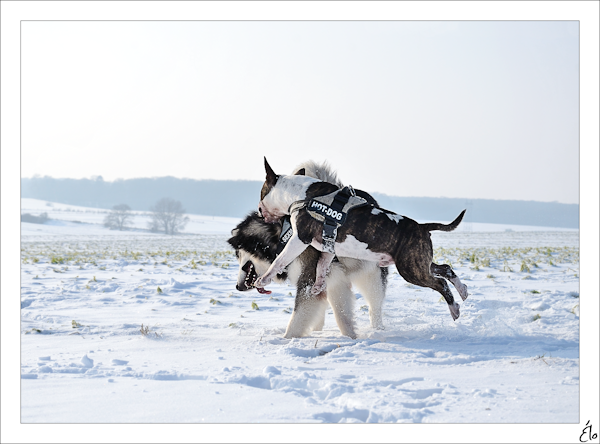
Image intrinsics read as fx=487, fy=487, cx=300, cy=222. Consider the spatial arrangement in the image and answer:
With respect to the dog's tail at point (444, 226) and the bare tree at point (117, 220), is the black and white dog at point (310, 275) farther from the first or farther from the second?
the bare tree at point (117, 220)

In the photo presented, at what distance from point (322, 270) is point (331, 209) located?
823 mm

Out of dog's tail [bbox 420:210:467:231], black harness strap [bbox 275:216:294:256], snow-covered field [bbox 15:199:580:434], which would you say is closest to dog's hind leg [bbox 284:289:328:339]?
snow-covered field [bbox 15:199:580:434]

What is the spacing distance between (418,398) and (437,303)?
412cm

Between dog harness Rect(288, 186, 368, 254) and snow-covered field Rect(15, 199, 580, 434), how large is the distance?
1.04 m

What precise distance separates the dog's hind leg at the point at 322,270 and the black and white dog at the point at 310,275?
112 mm

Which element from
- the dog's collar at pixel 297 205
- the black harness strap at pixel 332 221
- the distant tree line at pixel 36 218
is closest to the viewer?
the black harness strap at pixel 332 221

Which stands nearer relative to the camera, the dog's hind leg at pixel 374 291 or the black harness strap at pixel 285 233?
the black harness strap at pixel 285 233

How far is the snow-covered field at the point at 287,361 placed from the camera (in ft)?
10.2

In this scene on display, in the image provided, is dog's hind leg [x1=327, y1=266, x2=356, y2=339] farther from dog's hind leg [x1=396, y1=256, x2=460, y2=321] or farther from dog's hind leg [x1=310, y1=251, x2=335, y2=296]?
dog's hind leg [x1=396, y1=256, x2=460, y2=321]

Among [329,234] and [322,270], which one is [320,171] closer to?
[322,270]

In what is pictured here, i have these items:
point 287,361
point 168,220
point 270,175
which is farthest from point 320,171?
point 168,220

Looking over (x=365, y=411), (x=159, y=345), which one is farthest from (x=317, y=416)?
(x=159, y=345)

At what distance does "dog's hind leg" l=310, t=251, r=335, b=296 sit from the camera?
5.02m

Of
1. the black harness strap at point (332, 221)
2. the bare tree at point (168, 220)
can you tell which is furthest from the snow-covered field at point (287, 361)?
the bare tree at point (168, 220)
